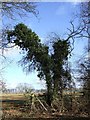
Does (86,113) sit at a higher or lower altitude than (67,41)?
lower

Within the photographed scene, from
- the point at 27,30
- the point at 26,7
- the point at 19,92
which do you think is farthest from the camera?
the point at 27,30

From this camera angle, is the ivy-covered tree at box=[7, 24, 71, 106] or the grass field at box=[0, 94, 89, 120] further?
the ivy-covered tree at box=[7, 24, 71, 106]

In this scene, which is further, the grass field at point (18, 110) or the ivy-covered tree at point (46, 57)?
the ivy-covered tree at point (46, 57)

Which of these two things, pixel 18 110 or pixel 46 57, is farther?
pixel 46 57

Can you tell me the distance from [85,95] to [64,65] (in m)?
0.97

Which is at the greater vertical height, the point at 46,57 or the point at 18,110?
the point at 46,57

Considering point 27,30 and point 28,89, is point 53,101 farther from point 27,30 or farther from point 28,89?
point 27,30

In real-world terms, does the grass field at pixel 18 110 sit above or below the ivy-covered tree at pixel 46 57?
below

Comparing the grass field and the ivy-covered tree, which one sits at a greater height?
the ivy-covered tree

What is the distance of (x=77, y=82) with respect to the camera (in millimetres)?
5578

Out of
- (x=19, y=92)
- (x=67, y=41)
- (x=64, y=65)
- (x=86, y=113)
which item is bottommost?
(x=86, y=113)

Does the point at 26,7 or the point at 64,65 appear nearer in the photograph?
the point at 26,7

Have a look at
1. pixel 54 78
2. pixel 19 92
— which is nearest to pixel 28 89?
pixel 19 92

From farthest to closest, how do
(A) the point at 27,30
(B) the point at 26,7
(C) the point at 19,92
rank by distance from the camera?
(A) the point at 27,30, (C) the point at 19,92, (B) the point at 26,7
